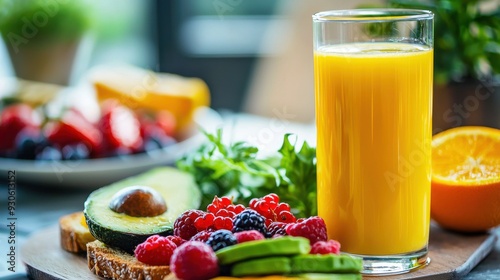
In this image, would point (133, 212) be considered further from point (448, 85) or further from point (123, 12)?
point (123, 12)

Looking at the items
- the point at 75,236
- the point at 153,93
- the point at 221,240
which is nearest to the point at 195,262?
the point at 221,240

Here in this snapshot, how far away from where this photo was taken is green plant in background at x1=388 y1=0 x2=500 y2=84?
176cm

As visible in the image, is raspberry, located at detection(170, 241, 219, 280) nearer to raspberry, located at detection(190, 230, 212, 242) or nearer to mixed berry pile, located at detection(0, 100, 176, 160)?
raspberry, located at detection(190, 230, 212, 242)

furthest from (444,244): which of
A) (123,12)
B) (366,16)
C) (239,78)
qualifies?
(123,12)

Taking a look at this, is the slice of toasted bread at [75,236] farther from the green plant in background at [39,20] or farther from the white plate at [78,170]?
the green plant in background at [39,20]

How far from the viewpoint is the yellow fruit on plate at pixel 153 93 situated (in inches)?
90.5

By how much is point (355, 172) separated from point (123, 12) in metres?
2.75

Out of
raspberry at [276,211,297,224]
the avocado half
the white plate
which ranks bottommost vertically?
the white plate

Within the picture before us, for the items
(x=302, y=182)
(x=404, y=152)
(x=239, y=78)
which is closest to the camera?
(x=404, y=152)

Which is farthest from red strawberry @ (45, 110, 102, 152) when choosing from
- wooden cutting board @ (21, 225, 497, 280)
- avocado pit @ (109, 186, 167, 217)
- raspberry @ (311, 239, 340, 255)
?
raspberry @ (311, 239, 340, 255)

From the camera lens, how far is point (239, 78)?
3.70m

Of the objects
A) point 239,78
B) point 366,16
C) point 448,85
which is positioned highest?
point 366,16

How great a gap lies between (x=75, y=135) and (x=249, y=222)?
35.9 inches

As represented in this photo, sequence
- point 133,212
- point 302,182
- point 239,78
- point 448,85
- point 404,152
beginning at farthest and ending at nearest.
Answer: point 239,78
point 448,85
point 302,182
point 133,212
point 404,152
